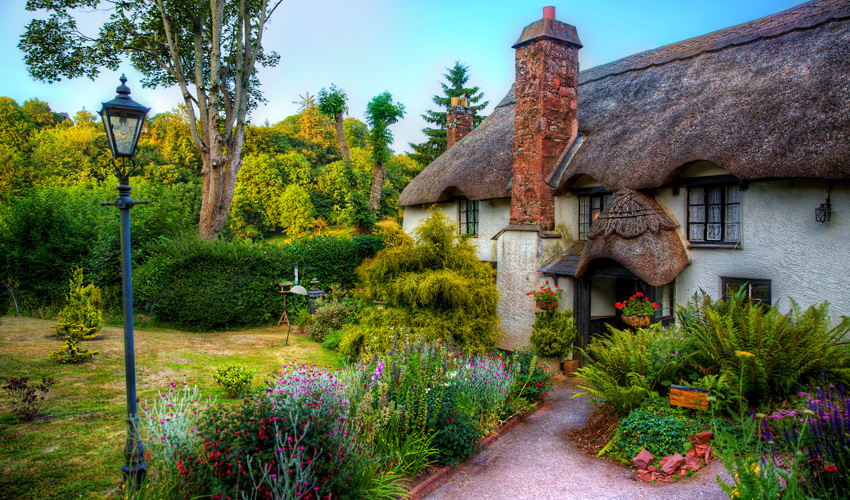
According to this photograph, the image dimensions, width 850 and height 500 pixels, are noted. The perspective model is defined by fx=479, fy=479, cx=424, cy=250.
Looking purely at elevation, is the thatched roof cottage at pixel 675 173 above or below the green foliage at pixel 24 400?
above

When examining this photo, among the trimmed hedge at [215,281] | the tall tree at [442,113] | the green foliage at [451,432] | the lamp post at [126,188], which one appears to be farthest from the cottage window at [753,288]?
the tall tree at [442,113]

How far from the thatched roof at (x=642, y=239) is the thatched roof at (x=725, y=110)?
15.9 inches

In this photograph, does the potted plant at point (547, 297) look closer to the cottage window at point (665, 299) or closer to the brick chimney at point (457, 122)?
the cottage window at point (665, 299)

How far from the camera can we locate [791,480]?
344 centimetres

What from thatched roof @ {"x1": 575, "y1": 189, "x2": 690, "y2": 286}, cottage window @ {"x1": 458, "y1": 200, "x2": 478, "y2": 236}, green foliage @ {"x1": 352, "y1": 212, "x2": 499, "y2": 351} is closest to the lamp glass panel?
green foliage @ {"x1": 352, "y1": 212, "x2": 499, "y2": 351}

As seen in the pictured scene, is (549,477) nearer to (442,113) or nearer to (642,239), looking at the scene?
(642,239)

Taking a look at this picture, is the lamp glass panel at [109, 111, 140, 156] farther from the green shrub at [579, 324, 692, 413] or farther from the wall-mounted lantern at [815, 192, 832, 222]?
the wall-mounted lantern at [815, 192, 832, 222]

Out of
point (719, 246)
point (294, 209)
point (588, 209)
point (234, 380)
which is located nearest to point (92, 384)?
point (234, 380)

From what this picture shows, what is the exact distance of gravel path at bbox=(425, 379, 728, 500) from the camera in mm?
4707

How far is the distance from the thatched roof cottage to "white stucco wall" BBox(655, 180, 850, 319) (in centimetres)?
2

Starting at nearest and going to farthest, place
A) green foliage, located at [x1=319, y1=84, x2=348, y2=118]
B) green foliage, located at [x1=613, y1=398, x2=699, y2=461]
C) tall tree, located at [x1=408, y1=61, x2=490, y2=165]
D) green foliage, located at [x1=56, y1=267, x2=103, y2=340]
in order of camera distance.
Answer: green foliage, located at [x1=613, y1=398, x2=699, y2=461]
green foliage, located at [x1=56, y1=267, x2=103, y2=340]
green foliage, located at [x1=319, y1=84, x2=348, y2=118]
tall tree, located at [x1=408, y1=61, x2=490, y2=165]

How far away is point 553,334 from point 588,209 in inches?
120

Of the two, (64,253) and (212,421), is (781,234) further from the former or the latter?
(64,253)

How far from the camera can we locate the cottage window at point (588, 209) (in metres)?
10.9
